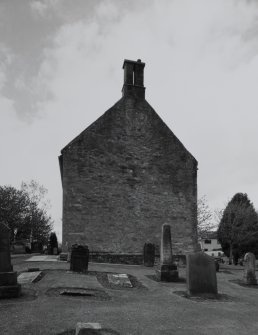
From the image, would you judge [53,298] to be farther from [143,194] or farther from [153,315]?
[143,194]

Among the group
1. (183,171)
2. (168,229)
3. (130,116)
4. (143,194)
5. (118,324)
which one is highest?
(130,116)

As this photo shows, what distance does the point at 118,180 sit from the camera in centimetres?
2255

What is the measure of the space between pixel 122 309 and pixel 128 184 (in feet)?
47.8

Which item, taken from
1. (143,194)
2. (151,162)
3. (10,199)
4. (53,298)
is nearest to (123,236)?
(143,194)

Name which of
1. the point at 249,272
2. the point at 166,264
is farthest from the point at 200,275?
the point at 249,272

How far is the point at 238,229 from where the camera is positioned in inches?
1677

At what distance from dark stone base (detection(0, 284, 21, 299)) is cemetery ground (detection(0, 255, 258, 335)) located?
178mm

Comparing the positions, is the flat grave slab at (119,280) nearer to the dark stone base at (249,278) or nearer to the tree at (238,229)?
the dark stone base at (249,278)

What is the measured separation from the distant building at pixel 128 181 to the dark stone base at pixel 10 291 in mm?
11128

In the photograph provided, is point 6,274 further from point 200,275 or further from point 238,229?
point 238,229

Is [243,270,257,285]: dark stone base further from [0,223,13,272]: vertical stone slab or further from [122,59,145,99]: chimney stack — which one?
[122,59,145,99]: chimney stack

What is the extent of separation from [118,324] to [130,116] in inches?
709

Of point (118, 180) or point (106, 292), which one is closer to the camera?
point (106, 292)

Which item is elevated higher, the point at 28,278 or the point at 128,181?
the point at 128,181
